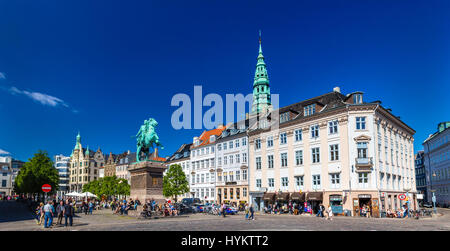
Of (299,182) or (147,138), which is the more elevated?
(147,138)

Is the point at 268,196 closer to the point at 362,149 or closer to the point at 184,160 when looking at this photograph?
the point at 362,149

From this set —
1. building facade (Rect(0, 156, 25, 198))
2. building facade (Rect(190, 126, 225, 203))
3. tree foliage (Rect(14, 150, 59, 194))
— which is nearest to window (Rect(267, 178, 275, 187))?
building facade (Rect(190, 126, 225, 203))

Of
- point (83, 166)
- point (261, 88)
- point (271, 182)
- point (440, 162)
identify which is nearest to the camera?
point (271, 182)

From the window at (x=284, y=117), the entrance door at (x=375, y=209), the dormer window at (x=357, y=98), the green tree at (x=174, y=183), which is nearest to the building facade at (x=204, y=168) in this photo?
the green tree at (x=174, y=183)

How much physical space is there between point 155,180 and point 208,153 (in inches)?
1549

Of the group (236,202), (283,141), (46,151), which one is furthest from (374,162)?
(46,151)

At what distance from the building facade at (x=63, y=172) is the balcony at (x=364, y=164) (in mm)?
129113

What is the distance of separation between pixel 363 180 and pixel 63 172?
135m

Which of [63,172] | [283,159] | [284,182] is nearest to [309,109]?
[283,159]

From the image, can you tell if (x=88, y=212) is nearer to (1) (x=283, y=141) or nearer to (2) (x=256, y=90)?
(1) (x=283, y=141)

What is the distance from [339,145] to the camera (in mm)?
43250

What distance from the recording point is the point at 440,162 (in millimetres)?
77750

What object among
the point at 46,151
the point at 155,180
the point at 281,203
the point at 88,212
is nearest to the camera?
the point at 155,180

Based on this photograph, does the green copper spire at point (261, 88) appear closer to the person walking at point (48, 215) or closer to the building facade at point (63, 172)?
the person walking at point (48, 215)
